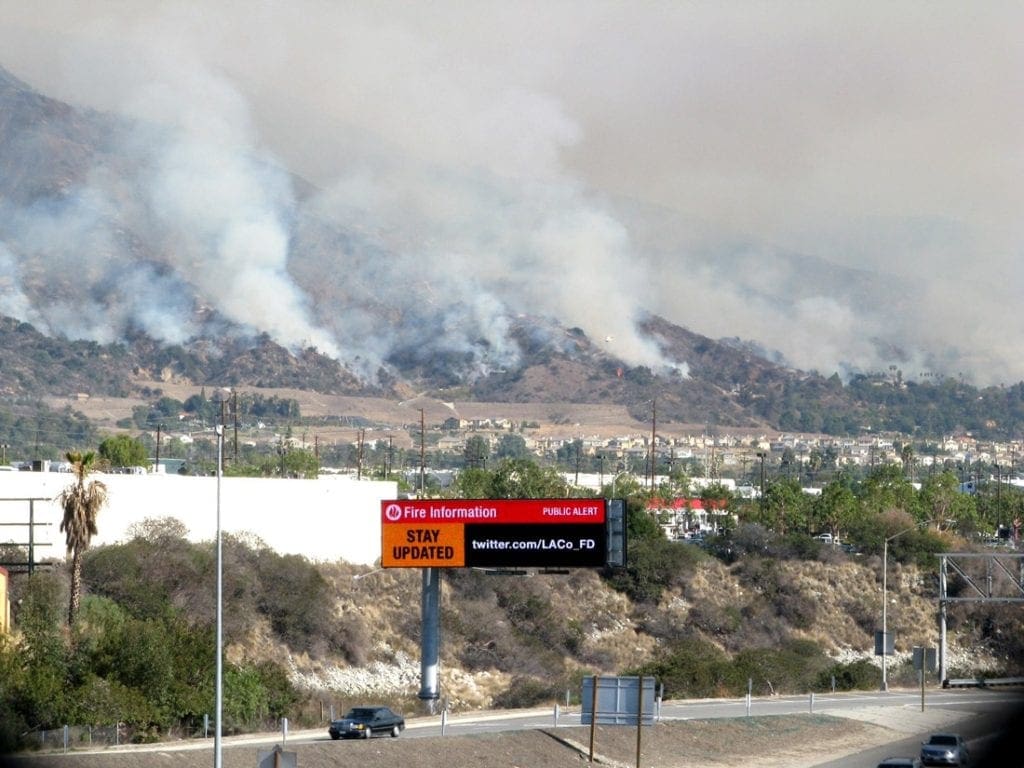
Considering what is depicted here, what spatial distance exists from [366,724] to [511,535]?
17.2 metres

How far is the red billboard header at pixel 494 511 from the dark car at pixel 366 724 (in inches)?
611

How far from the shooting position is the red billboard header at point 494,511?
237 ft

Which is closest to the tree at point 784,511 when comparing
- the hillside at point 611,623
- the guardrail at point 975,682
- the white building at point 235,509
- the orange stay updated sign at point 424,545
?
the hillside at point 611,623

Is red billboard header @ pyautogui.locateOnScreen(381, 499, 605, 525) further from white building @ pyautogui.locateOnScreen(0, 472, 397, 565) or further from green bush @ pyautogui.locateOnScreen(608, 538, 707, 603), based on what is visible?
green bush @ pyautogui.locateOnScreen(608, 538, 707, 603)

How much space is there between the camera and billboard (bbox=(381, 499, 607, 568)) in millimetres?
72188

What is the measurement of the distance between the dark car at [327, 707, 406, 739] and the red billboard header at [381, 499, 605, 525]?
15523 millimetres

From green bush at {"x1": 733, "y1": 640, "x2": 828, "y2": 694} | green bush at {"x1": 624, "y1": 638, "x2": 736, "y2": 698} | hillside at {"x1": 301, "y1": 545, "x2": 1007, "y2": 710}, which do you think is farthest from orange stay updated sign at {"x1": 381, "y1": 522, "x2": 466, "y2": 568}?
green bush at {"x1": 733, "y1": 640, "x2": 828, "y2": 694}

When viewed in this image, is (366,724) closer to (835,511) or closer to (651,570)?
(651,570)

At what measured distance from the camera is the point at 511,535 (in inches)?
2859

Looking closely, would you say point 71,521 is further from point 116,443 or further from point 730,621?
point 116,443

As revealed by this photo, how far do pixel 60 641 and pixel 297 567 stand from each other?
4292 centimetres

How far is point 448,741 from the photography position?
55344mm

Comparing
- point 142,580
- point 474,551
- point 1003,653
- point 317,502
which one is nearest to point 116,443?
point 317,502

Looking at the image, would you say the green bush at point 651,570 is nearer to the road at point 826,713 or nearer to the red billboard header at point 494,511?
the road at point 826,713
